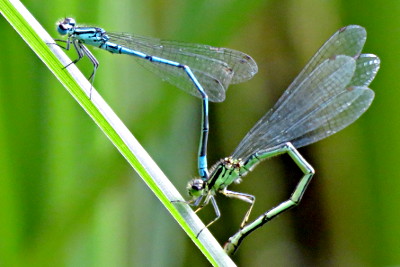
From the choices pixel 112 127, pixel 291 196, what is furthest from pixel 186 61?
pixel 112 127

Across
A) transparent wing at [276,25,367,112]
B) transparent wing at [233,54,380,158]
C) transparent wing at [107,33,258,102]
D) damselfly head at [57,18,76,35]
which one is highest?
damselfly head at [57,18,76,35]

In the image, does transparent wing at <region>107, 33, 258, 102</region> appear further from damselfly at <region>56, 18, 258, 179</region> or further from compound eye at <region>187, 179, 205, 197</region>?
compound eye at <region>187, 179, 205, 197</region>

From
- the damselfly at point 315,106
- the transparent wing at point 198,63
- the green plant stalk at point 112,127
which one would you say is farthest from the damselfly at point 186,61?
the green plant stalk at point 112,127

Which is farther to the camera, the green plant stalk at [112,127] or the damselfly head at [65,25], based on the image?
the damselfly head at [65,25]

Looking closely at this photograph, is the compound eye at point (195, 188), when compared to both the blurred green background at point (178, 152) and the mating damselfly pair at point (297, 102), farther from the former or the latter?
the blurred green background at point (178, 152)

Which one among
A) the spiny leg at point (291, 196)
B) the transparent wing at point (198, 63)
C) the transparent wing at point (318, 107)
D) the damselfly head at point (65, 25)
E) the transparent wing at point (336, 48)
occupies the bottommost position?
the spiny leg at point (291, 196)

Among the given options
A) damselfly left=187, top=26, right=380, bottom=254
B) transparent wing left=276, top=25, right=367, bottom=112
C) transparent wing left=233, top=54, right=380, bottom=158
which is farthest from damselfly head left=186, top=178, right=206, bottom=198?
transparent wing left=276, top=25, right=367, bottom=112

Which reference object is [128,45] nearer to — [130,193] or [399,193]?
[130,193]
